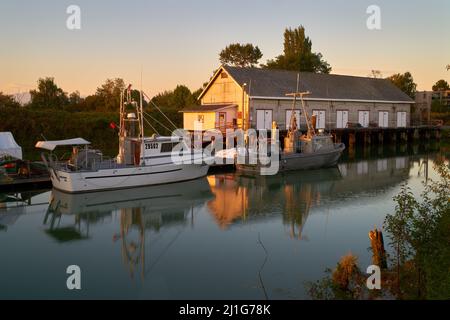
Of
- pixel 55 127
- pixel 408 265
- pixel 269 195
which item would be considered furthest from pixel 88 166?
pixel 55 127

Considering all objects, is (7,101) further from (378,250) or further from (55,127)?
(378,250)

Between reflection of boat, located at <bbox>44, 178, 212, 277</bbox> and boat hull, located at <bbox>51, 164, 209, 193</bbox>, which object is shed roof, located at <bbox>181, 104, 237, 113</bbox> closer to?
boat hull, located at <bbox>51, 164, 209, 193</bbox>

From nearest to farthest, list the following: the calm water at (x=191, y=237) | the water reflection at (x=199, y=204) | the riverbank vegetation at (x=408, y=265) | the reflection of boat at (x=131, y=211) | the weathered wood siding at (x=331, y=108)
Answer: the riverbank vegetation at (x=408, y=265), the calm water at (x=191, y=237), the reflection of boat at (x=131, y=211), the water reflection at (x=199, y=204), the weathered wood siding at (x=331, y=108)

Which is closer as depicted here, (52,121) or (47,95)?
(52,121)

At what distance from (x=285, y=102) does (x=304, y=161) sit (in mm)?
11595

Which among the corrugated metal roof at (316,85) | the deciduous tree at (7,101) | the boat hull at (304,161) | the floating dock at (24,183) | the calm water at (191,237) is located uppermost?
the corrugated metal roof at (316,85)

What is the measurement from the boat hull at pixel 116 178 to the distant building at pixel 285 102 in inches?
478

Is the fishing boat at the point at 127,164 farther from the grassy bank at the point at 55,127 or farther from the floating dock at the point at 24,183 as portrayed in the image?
the grassy bank at the point at 55,127

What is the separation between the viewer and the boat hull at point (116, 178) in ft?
64.4

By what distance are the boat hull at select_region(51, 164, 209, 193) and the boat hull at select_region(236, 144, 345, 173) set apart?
4.71 meters

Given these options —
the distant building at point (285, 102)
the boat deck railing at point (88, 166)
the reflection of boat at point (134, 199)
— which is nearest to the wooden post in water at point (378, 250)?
the reflection of boat at point (134, 199)

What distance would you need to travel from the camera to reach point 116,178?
2041cm

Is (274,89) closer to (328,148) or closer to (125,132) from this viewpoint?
(328,148)
